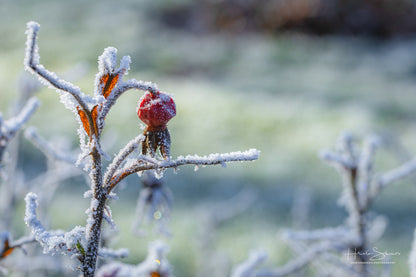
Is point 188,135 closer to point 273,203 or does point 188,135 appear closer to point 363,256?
point 273,203

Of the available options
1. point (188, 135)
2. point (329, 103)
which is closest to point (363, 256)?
point (188, 135)

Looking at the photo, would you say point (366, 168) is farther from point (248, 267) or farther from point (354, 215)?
point (248, 267)

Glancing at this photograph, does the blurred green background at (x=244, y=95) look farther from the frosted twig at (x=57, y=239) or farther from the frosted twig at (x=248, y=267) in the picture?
the frosted twig at (x=57, y=239)

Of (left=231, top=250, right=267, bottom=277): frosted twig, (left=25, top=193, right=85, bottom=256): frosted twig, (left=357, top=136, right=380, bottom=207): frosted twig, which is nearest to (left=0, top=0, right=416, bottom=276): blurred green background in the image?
(left=357, top=136, right=380, bottom=207): frosted twig

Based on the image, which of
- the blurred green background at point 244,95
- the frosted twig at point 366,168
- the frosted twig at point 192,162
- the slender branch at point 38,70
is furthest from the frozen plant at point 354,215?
the slender branch at point 38,70

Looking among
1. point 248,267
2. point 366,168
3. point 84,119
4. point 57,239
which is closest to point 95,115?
point 84,119

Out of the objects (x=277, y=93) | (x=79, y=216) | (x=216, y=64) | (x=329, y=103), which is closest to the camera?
(x=79, y=216)
